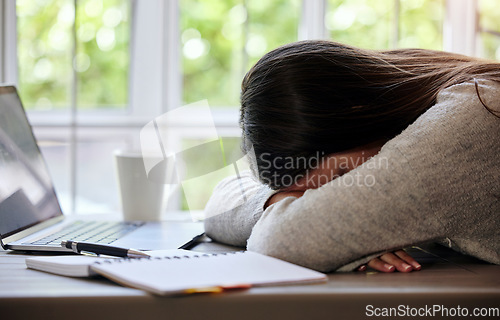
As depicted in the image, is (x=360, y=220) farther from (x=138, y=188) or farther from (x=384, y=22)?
(x=384, y=22)

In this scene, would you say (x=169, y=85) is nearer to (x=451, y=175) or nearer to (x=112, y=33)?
(x=112, y=33)

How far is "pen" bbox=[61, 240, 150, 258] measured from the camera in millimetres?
747

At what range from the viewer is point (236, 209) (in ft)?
3.07

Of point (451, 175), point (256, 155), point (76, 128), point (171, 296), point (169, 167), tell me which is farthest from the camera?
point (76, 128)

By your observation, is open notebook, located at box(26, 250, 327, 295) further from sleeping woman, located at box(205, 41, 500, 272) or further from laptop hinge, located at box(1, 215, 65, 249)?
laptop hinge, located at box(1, 215, 65, 249)

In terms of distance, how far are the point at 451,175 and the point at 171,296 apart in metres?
0.37

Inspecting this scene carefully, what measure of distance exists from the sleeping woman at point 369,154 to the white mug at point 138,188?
350mm

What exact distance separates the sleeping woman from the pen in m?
0.16

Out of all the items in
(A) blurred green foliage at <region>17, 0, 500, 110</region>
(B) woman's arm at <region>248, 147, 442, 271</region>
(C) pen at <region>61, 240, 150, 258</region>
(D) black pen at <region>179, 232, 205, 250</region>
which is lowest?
(D) black pen at <region>179, 232, 205, 250</region>

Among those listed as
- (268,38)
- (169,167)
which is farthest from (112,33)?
(169,167)

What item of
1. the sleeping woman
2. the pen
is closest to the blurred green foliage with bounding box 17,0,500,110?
the sleeping woman

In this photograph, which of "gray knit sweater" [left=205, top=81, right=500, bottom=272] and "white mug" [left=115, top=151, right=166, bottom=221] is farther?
"white mug" [left=115, top=151, right=166, bottom=221]

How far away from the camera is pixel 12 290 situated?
579mm

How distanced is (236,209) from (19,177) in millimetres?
396
